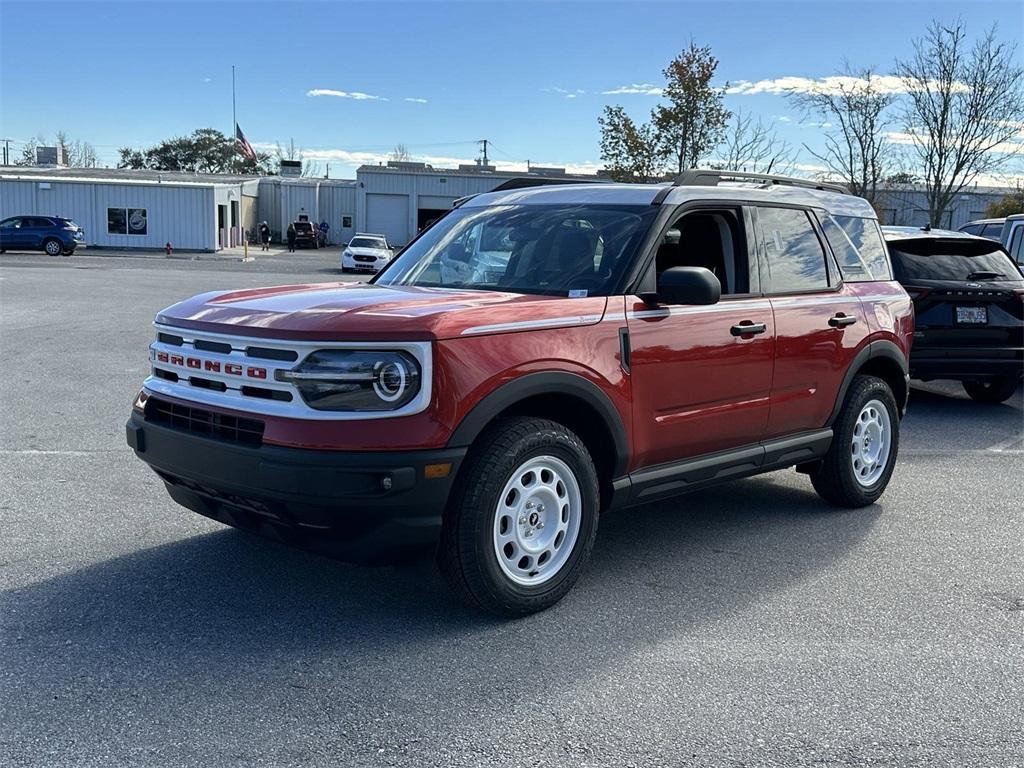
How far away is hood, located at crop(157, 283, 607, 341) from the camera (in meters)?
3.89

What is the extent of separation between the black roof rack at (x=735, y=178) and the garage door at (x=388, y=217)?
177ft

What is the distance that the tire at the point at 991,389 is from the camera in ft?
34.9

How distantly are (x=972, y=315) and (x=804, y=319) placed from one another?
5.03m

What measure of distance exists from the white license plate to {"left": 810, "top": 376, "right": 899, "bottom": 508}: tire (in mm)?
3771

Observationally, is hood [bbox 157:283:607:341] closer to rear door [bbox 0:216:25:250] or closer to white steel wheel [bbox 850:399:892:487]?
white steel wheel [bbox 850:399:892:487]

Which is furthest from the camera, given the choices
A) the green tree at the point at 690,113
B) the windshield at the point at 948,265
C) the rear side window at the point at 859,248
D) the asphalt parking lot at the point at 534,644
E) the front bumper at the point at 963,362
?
the green tree at the point at 690,113

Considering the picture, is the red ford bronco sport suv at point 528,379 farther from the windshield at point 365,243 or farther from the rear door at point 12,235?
the rear door at point 12,235

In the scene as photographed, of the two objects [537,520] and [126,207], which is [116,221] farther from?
[537,520]

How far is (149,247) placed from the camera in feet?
153

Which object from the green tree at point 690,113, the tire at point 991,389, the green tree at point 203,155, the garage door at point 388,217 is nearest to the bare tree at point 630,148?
the green tree at point 690,113

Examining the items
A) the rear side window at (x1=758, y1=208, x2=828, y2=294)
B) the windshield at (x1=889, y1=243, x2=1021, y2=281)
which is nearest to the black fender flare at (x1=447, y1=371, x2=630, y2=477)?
the rear side window at (x1=758, y1=208, x2=828, y2=294)

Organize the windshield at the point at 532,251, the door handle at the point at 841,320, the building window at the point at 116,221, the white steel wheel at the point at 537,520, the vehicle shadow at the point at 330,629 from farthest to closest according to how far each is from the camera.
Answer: the building window at the point at 116,221 → the door handle at the point at 841,320 → the windshield at the point at 532,251 → the white steel wheel at the point at 537,520 → the vehicle shadow at the point at 330,629

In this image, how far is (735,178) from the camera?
233 inches

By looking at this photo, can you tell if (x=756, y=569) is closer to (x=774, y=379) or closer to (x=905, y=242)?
(x=774, y=379)
